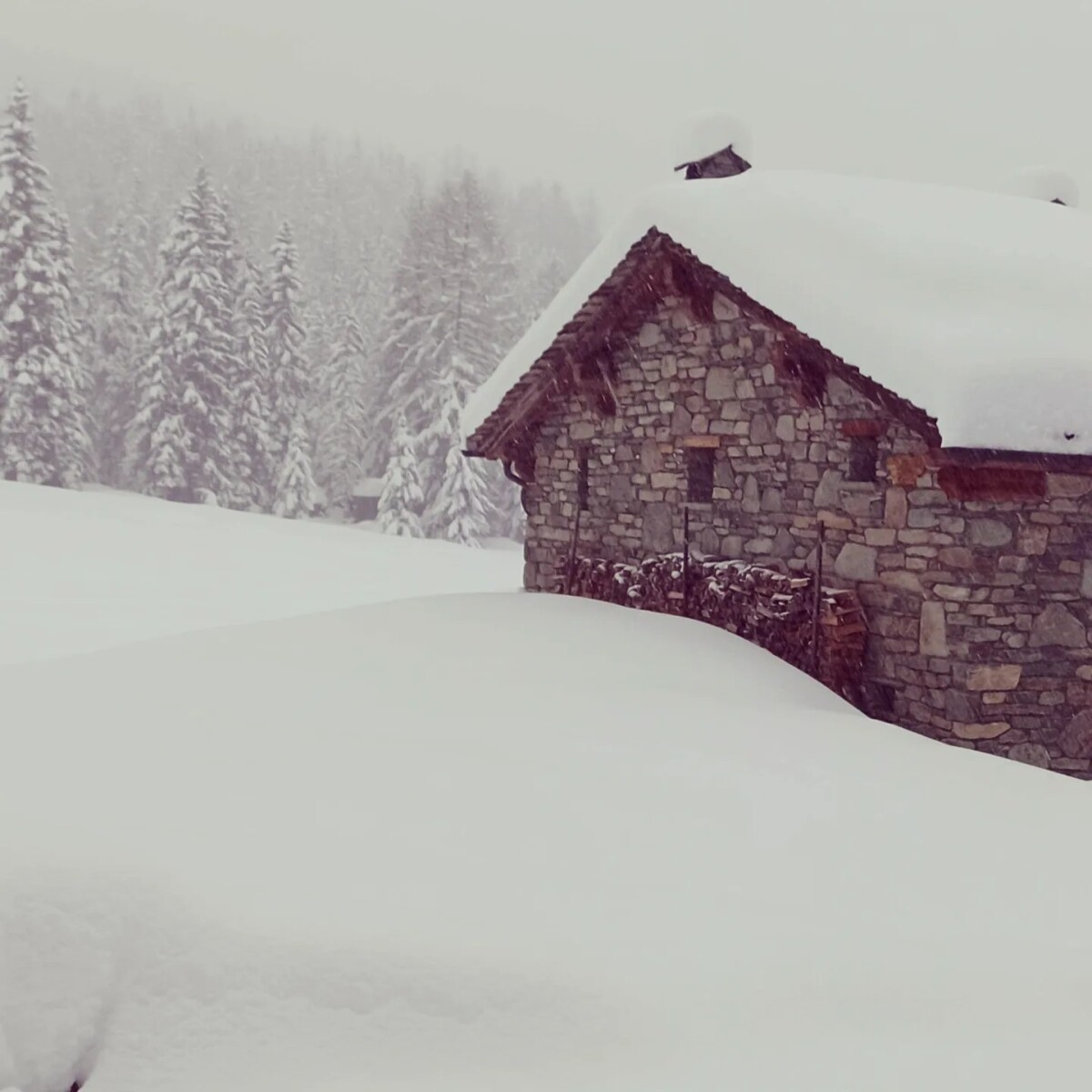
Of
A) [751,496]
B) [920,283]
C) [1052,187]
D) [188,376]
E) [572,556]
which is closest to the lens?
[920,283]

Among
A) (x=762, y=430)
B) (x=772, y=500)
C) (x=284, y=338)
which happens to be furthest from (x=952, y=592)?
(x=284, y=338)

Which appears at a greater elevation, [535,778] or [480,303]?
[480,303]

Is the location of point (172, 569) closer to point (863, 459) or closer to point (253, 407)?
point (253, 407)

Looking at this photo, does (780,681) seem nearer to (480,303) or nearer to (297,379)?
(480,303)

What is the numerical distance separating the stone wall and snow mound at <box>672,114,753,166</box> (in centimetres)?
245

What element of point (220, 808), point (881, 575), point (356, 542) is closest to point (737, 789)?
point (220, 808)

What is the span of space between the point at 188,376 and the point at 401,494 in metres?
7.44

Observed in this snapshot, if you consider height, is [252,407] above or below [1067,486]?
above

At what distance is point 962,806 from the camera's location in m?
5.68

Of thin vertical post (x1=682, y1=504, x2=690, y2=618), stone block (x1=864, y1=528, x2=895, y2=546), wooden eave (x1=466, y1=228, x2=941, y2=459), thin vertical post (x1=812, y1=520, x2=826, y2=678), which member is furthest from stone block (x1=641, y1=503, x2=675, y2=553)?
stone block (x1=864, y1=528, x2=895, y2=546)

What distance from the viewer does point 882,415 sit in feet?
27.4

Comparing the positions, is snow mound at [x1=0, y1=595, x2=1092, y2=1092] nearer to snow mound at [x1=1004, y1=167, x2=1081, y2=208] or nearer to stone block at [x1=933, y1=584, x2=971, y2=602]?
stone block at [x1=933, y1=584, x2=971, y2=602]

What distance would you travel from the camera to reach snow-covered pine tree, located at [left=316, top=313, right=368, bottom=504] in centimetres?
3784

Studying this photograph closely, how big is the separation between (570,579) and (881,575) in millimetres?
4014
